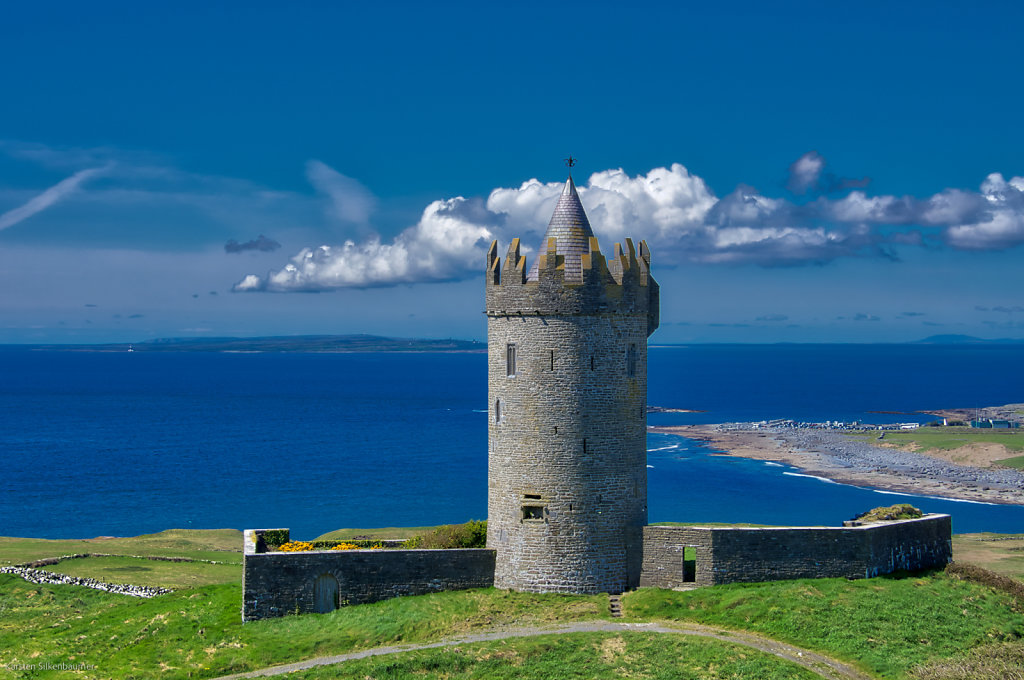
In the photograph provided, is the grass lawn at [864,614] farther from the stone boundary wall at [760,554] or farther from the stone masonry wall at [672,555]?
the stone masonry wall at [672,555]

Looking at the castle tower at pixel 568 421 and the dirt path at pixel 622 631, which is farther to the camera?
the castle tower at pixel 568 421

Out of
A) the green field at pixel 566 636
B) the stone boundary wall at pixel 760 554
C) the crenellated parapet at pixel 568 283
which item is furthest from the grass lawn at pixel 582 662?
the crenellated parapet at pixel 568 283

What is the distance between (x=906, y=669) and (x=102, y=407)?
185646 millimetres

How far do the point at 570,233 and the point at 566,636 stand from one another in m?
11.3

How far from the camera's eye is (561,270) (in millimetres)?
25969

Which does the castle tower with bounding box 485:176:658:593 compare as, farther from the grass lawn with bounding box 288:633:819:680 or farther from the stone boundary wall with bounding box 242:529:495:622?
the grass lawn with bounding box 288:633:819:680

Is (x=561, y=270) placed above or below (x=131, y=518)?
above

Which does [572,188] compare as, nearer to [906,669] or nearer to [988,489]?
[906,669]

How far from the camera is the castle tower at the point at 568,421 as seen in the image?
26.0 meters

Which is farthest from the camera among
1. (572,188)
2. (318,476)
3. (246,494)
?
(318,476)

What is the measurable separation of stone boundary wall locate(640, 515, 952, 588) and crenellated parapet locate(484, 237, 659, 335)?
6.87m

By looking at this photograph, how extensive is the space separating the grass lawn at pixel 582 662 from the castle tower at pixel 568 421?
12.5 feet

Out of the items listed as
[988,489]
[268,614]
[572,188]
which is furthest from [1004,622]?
[988,489]

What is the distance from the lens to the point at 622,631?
76.0 ft
